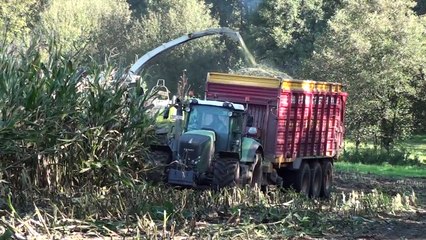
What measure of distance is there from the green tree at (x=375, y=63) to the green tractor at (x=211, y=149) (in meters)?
22.1

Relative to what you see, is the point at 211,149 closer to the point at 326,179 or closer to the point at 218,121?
the point at 218,121

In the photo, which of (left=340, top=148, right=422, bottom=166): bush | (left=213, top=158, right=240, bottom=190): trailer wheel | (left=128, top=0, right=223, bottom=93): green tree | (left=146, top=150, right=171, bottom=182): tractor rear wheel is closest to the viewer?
(left=146, top=150, right=171, bottom=182): tractor rear wheel

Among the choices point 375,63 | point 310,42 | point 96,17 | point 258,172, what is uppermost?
point 96,17

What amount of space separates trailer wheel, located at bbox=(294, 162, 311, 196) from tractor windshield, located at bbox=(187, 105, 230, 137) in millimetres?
3575

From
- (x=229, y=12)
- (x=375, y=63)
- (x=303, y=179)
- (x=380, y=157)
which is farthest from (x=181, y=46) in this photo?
(x=303, y=179)

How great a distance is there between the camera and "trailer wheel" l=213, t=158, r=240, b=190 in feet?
47.2

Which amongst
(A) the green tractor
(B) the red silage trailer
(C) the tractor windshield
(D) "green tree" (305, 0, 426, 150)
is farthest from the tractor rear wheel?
(D) "green tree" (305, 0, 426, 150)

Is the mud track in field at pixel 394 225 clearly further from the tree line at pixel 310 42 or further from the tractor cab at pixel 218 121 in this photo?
the tree line at pixel 310 42

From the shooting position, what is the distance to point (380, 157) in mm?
36094

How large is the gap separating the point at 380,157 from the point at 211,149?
74.5ft

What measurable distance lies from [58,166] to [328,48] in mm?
28013

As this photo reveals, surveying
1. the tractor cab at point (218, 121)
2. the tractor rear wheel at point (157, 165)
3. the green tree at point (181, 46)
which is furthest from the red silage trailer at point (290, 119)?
the green tree at point (181, 46)

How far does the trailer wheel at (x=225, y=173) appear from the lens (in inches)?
567

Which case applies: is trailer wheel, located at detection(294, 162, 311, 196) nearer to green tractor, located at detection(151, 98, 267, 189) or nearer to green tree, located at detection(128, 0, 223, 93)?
green tractor, located at detection(151, 98, 267, 189)
